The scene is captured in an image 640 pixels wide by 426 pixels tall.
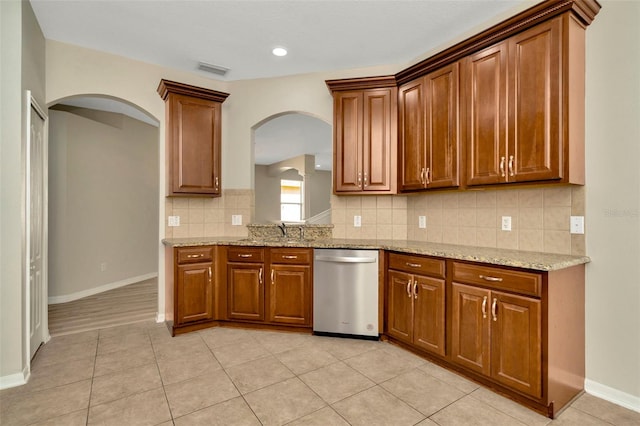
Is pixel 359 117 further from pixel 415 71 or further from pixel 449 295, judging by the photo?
pixel 449 295

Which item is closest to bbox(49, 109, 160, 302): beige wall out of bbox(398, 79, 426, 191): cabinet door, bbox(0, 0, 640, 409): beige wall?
bbox(0, 0, 640, 409): beige wall

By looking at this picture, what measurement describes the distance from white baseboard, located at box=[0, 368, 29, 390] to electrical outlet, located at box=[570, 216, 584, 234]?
393cm

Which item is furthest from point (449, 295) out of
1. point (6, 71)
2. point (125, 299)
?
point (125, 299)

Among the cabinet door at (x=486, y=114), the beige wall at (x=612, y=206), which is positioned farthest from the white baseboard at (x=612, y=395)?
the cabinet door at (x=486, y=114)

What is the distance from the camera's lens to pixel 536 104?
7.43 ft

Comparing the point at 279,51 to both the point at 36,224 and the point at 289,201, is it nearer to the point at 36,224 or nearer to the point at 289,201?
the point at 36,224

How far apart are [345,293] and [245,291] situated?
1.02m

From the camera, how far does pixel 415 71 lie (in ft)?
10.2

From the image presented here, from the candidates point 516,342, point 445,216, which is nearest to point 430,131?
point 445,216

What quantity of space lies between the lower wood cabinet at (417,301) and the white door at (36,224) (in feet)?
9.51

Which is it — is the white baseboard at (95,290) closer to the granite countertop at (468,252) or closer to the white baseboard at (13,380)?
the granite countertop at (468,252)

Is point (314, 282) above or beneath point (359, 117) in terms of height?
beneath

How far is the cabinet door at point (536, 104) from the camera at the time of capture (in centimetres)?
218

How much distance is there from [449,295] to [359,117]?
191 cm
